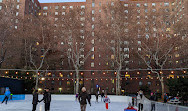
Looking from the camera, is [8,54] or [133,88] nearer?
[8,54]

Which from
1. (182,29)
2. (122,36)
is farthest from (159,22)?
(122,36)

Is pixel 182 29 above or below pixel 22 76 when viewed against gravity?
above

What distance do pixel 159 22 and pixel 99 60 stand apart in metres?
23.4

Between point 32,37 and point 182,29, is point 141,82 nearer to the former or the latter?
point 182,29

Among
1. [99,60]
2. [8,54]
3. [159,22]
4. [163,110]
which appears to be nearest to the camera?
[163,110]

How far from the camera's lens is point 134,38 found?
40781 millimetres

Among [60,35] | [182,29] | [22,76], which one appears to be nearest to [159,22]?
[182,29]

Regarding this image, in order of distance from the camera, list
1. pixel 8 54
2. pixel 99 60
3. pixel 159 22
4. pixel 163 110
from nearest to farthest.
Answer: pixel 163 110 → pixel 159 22 → pixel 8 54 → pixel 99 60

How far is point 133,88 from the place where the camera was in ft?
192

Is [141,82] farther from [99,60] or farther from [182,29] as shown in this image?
[182,29]

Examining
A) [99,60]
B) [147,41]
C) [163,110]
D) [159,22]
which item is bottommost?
[163,110]

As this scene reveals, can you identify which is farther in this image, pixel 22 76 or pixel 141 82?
pixel 141 82

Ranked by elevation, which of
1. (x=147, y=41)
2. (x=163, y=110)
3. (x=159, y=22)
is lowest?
(x=163, y=110)

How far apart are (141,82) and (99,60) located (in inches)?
588
